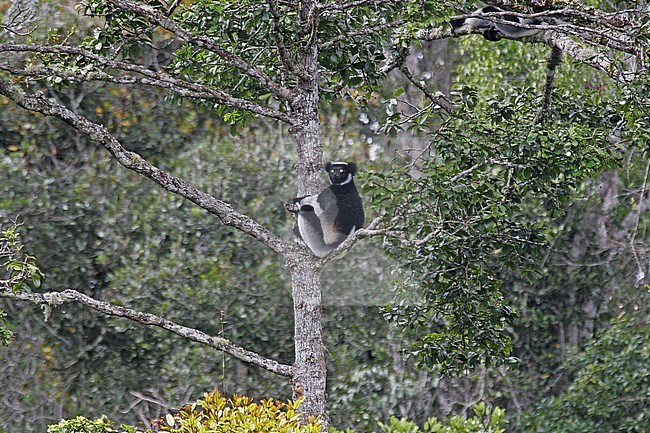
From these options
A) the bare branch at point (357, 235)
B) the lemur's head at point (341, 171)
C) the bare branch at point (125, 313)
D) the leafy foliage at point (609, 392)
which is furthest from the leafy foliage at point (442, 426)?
the leafy foliage at point (609, 392)

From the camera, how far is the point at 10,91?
4281mm

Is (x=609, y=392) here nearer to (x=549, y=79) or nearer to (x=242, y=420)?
(x=549, y=79)

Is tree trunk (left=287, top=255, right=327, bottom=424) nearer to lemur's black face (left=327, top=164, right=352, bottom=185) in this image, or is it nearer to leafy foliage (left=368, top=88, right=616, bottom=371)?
leafy foliage (left=368, top=88, right=616, bottom=371)

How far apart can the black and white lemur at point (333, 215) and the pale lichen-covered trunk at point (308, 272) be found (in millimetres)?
579

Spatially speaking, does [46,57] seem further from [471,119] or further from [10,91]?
[471,119]

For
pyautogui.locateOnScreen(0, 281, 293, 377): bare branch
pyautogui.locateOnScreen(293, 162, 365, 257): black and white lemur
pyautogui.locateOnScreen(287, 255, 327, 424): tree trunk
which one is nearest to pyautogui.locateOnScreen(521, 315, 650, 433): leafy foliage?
pyautogui.locateOnScreen(293, 162, 365, 257): black and white lemur

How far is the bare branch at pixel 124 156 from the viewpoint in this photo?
171 inches

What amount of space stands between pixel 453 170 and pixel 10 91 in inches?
89.7

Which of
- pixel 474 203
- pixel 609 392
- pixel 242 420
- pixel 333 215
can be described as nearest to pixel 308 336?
pixel 474 203

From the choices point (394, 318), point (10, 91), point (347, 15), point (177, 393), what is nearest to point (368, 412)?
point (177, 393)

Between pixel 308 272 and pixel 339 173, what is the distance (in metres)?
1.37

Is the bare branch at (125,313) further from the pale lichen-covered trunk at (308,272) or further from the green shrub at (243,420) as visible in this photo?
the green shrub at (243,420)

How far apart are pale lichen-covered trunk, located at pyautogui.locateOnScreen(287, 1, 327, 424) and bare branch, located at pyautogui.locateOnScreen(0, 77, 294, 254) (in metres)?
0.19

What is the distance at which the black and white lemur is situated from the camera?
561 centimetres
